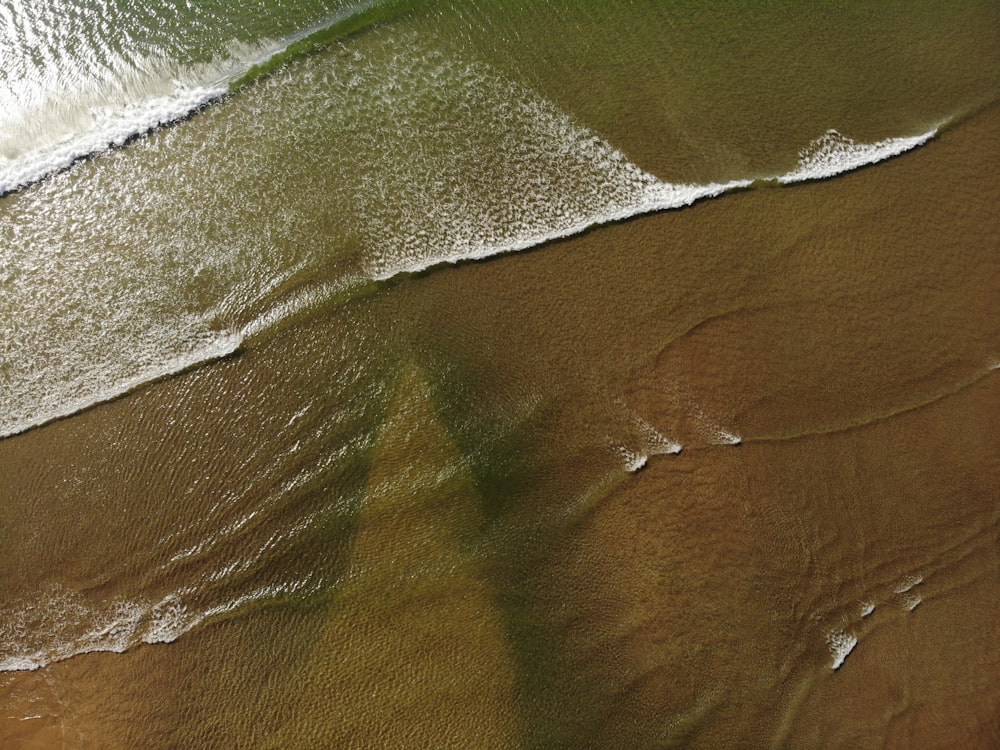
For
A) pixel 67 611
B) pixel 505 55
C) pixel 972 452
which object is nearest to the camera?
pixel 67 611

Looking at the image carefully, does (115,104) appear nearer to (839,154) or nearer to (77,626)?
(77,626)

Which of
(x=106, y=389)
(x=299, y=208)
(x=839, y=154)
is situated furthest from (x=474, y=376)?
(x=839, y=154)

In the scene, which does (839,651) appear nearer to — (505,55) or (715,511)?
→ (715,511)

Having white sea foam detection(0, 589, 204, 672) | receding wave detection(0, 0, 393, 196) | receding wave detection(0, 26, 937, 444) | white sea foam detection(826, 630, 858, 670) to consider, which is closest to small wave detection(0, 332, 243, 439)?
receding wave detection(0, 26, 937, 444)

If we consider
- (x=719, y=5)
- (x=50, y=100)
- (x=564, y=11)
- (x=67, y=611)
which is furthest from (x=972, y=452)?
(x=50, y=100)

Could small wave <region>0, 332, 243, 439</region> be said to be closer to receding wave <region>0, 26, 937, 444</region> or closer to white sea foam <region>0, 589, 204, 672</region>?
receding wave <region>0, 26, 937, 444</region>

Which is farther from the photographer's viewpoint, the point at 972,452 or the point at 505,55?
the point at 505,55
